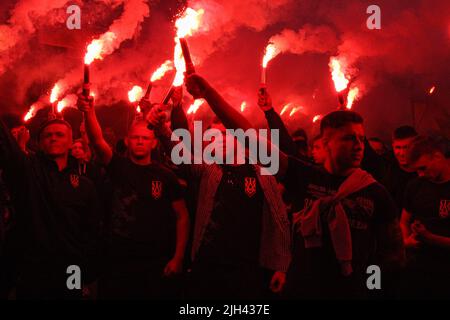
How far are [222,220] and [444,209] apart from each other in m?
1.92

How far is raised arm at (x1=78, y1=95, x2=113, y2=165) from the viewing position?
12.6 feet

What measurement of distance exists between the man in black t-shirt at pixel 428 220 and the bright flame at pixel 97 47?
2.96 metres

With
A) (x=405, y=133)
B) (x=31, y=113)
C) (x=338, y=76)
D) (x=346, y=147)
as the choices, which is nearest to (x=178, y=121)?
(x=338, y=76)

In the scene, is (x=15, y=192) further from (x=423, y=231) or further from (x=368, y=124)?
(x=368, y=124)

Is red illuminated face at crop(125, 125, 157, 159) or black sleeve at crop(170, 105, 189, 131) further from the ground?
black sleeve at crop(170, 105, 189, 131)

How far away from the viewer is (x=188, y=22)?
12.0 feet

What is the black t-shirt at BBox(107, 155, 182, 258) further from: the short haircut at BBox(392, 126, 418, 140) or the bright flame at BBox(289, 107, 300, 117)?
the bright flame at BBox(289, 107, 300, 117)

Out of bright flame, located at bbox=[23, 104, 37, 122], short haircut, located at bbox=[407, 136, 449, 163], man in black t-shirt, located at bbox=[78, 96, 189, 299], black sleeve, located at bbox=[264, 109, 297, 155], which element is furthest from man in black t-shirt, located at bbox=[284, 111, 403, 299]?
bright flame, located at bbox=[23, 104, 37, 122]

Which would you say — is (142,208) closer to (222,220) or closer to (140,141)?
(140,141)

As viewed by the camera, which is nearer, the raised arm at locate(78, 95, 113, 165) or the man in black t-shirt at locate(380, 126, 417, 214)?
the raised arm at locate(78, 95, 113, 165)

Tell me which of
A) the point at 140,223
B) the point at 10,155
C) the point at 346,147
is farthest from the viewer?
the point at 140,223

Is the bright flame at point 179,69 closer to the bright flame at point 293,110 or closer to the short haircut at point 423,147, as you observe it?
the short haircut at point 423,147

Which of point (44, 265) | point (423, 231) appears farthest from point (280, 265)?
point (44, 265)

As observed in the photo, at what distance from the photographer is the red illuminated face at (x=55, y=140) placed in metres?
4.00
